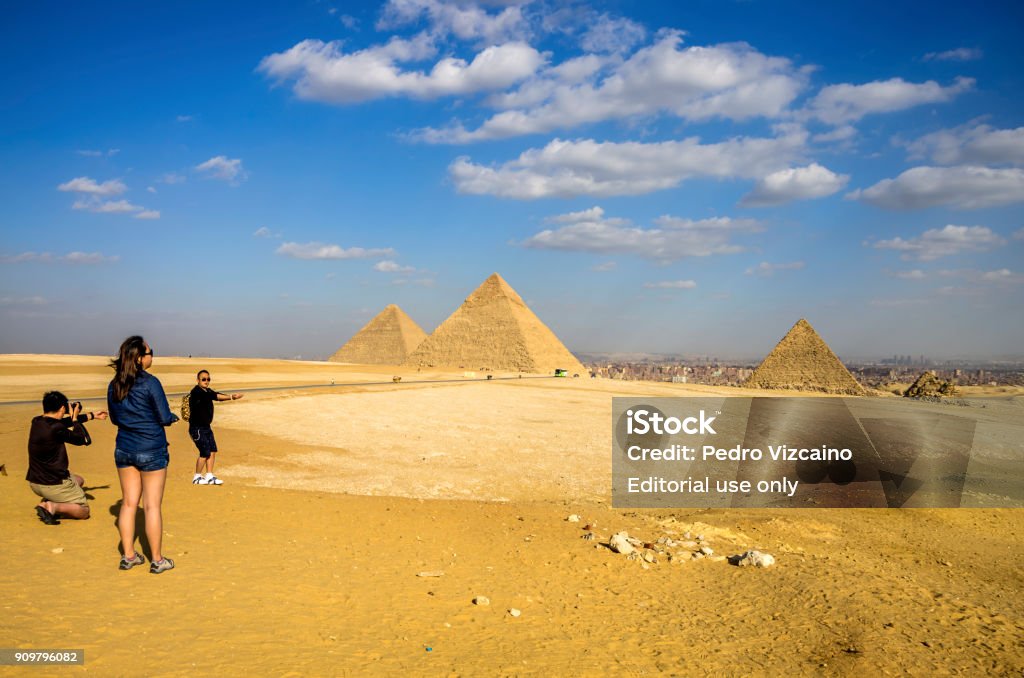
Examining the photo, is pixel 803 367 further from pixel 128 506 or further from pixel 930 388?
pixel 128 506

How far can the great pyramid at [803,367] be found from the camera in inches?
2280

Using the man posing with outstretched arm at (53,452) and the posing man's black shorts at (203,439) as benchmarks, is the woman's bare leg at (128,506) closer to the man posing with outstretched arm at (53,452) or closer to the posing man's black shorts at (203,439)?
the man posing with outstretched arm at (53,452)

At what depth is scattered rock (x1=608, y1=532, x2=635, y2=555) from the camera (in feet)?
20.5

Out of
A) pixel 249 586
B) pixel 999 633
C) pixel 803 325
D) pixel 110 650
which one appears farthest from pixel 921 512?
pixel 803 325

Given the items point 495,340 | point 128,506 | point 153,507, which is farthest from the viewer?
point 495,340

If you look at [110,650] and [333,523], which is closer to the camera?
[110,650]

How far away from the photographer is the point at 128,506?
446 centimetres

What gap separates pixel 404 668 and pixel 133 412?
278 cm

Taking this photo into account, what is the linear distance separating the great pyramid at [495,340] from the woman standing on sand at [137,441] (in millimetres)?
77591

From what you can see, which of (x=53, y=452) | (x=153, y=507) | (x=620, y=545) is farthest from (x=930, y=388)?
(x=53, y=452)

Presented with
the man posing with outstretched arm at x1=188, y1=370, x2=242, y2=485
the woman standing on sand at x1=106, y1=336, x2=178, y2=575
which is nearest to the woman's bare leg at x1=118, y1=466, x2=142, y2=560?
the woman standing on sand at x1=106, y1=336, x2=178, y2=575

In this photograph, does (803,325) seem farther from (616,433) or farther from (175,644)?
(175,644)

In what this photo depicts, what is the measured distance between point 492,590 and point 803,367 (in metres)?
62.8

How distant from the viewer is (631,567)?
5.93 meters
